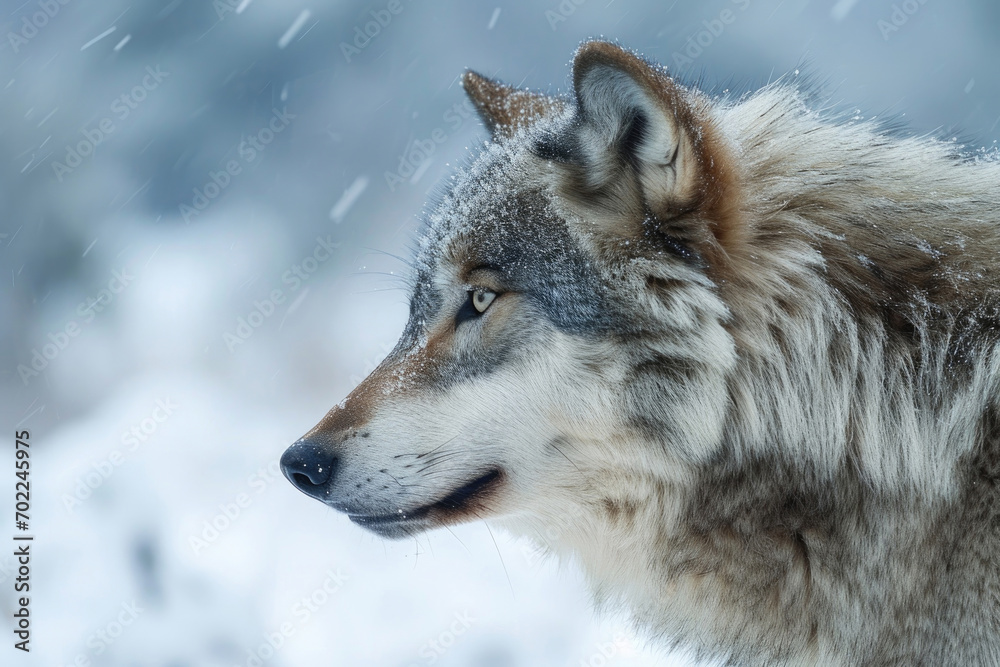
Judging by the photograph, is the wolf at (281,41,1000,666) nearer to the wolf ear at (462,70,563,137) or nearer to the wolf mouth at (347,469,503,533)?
the wolf mouth at (347,469,503,533)

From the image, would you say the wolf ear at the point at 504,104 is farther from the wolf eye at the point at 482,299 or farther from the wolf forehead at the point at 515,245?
the wolf eye at the point at 482,299

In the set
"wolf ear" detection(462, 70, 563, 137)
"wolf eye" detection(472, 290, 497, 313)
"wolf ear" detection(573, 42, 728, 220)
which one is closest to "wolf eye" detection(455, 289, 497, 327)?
"wolf eye" detection(472, 290, 497, 313)

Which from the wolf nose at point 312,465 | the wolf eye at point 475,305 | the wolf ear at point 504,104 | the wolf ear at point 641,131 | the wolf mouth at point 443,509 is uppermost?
the wolf ear at point 504,104

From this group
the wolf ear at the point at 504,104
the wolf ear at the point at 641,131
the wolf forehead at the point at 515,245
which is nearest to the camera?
the wolf ear at the point at 641,131

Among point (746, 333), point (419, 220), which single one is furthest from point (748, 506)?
point (419, 220)

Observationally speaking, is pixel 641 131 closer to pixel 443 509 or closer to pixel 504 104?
pixel 504 104

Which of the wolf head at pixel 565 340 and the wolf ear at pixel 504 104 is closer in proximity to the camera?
the wolf head at pixel 565 340

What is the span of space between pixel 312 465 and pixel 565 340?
824mm

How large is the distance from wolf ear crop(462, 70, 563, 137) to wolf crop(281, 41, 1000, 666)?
0.48 metres

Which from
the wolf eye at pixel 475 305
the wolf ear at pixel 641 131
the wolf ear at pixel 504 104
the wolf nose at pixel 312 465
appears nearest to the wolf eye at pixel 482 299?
the wolf eye at pixel 475 305

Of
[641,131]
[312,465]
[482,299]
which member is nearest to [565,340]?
[482,299]

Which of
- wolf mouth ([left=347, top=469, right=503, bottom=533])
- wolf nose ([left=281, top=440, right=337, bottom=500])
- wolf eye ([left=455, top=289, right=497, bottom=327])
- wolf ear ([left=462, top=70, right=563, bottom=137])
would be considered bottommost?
wolf mouth ([left=347, top=469, right=503, bottom=533])

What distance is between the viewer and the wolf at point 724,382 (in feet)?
5.95

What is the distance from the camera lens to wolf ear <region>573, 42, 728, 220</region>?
1774 mm
